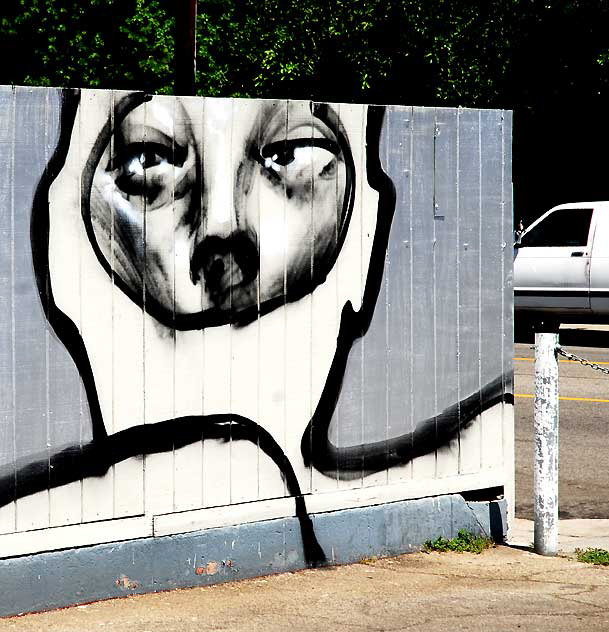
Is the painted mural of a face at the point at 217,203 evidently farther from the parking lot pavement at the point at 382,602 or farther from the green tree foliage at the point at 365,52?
the green tree foliage at the point at 365,52

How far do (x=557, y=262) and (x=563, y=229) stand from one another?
56 centimetres

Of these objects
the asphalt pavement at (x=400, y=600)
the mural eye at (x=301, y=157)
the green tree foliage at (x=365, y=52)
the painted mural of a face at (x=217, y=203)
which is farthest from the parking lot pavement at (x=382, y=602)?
the green tree foliage at (x=365, y=52)

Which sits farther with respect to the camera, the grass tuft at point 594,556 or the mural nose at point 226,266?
the grass tuft at point 594,556

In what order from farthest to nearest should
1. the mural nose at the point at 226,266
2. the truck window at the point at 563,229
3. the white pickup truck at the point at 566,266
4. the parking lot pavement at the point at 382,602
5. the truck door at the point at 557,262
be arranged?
the truck window at the point at 563,229, the truck door at the point at 557,262, the white pickup truck at the point at 566,266, the mural nose at the point at 226,266, the parking lot pavement at the point at 382,602

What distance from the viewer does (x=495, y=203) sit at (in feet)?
22.9

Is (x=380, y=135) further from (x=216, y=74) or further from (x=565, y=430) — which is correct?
(x=216, y=74)

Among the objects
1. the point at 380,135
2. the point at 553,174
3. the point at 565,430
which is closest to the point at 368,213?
the point at 380,135

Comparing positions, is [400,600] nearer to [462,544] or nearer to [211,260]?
[462,544]

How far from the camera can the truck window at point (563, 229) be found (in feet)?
58.4

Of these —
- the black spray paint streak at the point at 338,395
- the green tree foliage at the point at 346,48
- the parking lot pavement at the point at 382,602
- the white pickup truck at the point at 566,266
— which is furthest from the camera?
the green tree foliage at the point at 346,48

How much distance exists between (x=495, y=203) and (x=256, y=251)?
1.51 m

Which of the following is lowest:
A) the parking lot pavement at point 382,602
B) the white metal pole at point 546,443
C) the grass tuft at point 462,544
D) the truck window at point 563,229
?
the parking lot pavement at point 382,602

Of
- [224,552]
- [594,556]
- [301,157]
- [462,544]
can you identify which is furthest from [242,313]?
[594,556]

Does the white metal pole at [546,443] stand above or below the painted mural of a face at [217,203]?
below
